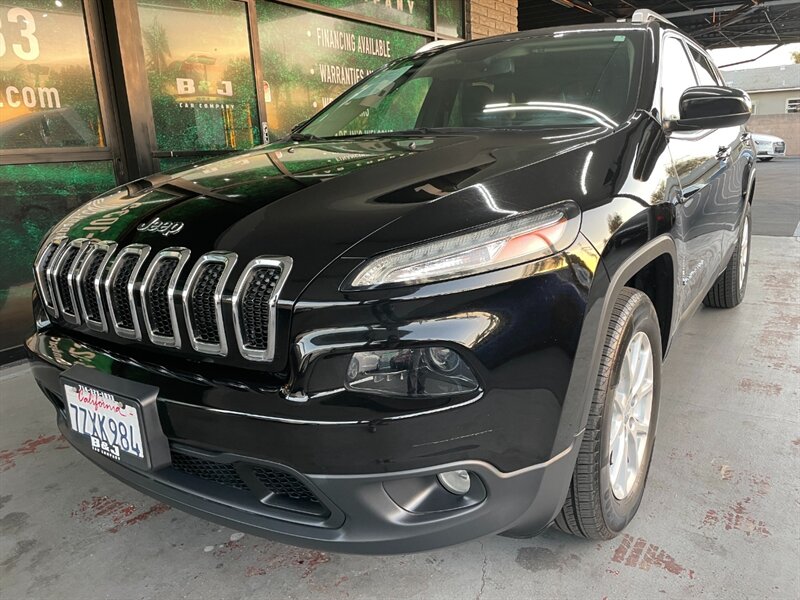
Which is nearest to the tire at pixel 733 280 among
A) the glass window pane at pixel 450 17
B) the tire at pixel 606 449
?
the tire at pixel 606 449

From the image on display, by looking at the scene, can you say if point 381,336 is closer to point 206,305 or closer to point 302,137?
point 206,305

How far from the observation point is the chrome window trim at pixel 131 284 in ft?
5.28

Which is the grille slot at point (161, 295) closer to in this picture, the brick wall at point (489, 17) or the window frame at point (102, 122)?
the window frame at point (102, 122)

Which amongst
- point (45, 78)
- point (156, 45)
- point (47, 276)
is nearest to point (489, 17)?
point (156, 45)

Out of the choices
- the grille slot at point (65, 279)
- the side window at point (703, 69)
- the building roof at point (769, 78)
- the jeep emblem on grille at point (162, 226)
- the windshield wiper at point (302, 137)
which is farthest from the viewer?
the building roof at point (769, 78)

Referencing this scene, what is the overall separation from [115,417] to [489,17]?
26.5ft

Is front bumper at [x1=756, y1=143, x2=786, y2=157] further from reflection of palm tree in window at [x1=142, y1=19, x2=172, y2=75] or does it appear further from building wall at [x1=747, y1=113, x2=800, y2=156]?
reflection of palm tree in window at [x1=142, y1=19, x2=172, y2=75]

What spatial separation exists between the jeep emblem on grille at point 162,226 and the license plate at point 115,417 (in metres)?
0.40

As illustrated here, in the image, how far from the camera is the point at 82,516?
223 centimetres

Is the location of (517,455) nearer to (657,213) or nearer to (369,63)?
(657,213)

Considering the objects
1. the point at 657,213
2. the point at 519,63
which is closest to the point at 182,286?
the point at 657,213

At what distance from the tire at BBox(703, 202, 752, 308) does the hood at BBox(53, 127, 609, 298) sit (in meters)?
2.53

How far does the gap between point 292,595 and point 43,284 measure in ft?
4.06

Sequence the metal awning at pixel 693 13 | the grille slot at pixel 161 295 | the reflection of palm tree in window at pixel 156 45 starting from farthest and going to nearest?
1. the metal awning at pixel 693 13
2. the reflection of palm tree in window at pixel 156 45
3. the grille slot at pixel 161 295
